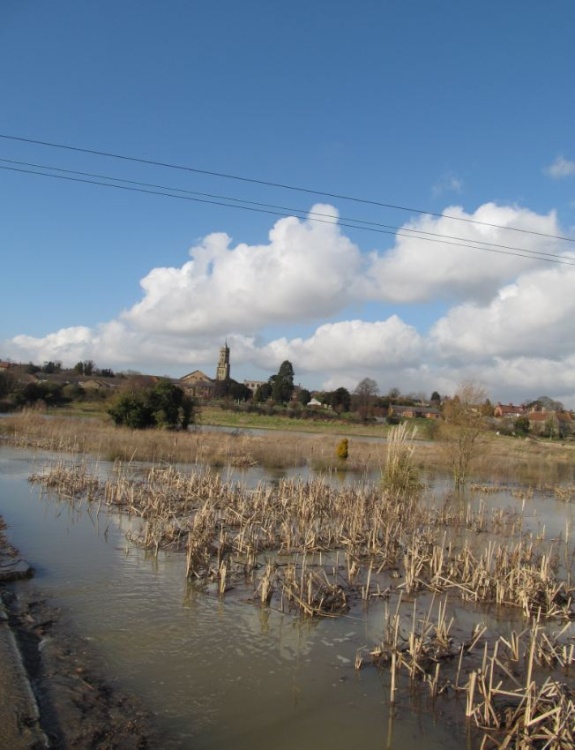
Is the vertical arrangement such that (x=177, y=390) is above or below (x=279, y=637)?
above

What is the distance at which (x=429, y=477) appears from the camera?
31.4m

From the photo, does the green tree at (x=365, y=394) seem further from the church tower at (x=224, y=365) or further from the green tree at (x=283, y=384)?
the church tower at (x=224, y=365)

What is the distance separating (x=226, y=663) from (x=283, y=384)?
101 meters

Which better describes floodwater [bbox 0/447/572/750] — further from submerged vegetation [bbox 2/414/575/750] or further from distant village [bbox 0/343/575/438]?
distant village [bbox 0/343/575/438]

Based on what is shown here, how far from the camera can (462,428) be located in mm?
25766

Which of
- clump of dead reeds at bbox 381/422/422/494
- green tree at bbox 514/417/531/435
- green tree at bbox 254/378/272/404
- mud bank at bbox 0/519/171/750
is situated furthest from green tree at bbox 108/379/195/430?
green tree at bbox 254/378/272/404

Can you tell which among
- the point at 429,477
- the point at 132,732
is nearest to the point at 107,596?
the point at 132,732

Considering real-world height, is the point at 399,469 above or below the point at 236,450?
above

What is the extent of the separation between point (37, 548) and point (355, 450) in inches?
1067

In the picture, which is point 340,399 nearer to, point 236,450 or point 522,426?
point 522,426

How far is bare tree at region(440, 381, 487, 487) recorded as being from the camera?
25672mm

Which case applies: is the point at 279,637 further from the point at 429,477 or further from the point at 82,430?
the point at 82,430

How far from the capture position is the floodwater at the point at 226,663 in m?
5.61

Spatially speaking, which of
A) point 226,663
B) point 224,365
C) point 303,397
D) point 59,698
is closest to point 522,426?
point 303,397
